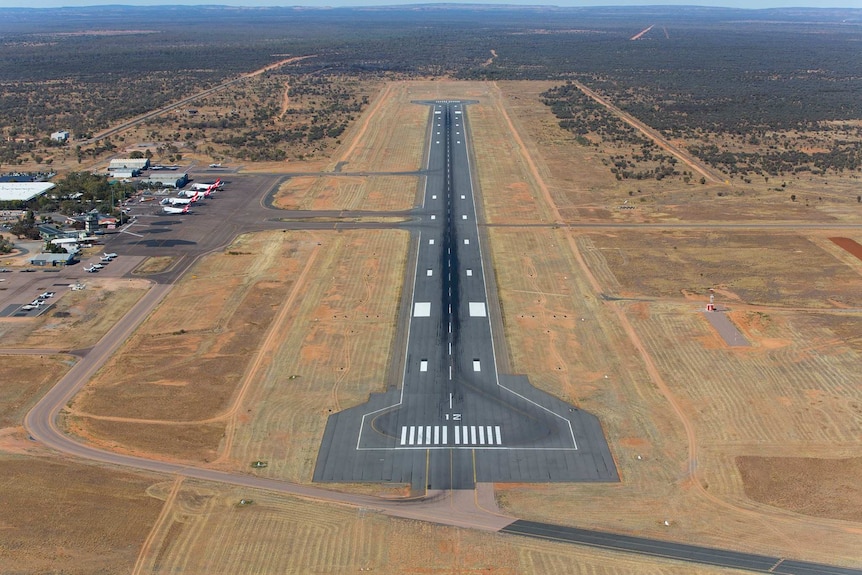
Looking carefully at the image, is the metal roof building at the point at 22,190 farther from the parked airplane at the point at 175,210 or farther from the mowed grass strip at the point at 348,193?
the mowed grass strip at the point at 348,193

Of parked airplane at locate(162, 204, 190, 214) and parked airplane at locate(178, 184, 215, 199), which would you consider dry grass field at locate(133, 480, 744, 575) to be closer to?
parked airplane at locate(162, 204, 190, 214)

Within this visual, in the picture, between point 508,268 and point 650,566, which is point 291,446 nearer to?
point 650,566

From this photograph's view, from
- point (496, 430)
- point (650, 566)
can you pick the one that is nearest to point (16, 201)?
point (496, 430)

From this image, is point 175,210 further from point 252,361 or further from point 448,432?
point 448,432

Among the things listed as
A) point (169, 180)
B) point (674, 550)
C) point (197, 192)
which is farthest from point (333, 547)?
point (169, 180)

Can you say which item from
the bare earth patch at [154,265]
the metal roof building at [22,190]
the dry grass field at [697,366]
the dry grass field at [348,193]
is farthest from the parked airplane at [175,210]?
the dry grass field at [697,366]

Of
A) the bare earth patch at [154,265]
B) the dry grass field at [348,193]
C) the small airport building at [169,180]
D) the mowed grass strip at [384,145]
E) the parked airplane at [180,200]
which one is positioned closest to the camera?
the bare earth patch at [154,265]

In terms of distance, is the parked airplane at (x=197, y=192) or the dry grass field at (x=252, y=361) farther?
the parked airplane at (x=197, y=192)

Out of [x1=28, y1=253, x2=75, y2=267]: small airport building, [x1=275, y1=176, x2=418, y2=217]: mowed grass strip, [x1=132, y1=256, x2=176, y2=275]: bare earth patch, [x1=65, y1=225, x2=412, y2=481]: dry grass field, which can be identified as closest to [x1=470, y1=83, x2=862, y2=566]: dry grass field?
[x1=65, y1=225, x2=412, y2=481]: dry grass field
